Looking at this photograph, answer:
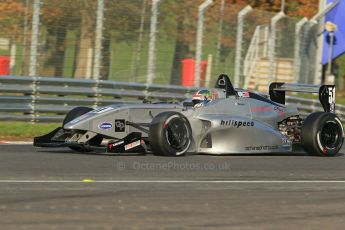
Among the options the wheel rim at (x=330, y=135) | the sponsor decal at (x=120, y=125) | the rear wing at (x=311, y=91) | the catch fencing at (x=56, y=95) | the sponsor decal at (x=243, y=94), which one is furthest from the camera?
the catch fencing at (x=56, y=95)

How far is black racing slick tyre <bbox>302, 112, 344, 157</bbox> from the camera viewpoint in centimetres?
1099

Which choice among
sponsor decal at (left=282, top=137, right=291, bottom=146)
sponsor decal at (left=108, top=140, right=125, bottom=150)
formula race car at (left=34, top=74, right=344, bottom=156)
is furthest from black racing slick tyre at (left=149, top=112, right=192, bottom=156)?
sponsor decal at (left=282, top=137, right=291, bottom=146)

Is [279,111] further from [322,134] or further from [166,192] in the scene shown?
[166,192]

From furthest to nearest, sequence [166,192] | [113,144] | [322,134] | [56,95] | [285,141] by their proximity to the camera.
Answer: [56,95] < [322,134] < [285,141] < [113,144] < [166,192]

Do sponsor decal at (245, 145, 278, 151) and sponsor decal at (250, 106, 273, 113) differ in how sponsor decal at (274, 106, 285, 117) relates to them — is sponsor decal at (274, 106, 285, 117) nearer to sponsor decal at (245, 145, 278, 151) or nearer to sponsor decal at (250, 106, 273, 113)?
sponsor decal at (250, 106, 273, 113)

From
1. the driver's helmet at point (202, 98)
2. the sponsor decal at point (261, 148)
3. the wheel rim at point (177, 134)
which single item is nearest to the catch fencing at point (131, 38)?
the driver's helmet at point (202, 98)

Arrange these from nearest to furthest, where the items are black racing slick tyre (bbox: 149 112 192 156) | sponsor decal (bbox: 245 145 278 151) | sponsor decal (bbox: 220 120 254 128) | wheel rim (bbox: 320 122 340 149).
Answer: black racing slick tyre (bbox: 149 112 192 156)
sponsor decal (bbox: 220 120 254 128)
sponsor decal (bbox: 245 145 278 151)
wheel rim (bbox: 320 122 340 149)

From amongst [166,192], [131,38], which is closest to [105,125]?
[166,192]

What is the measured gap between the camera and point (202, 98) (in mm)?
10805

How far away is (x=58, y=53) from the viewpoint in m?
15.4

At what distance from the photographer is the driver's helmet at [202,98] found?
10680 millimetres

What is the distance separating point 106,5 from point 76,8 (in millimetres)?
718

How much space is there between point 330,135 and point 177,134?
93.4 inches

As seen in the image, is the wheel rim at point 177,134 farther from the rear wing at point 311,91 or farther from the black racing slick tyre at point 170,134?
the rear wing at point 311,91
